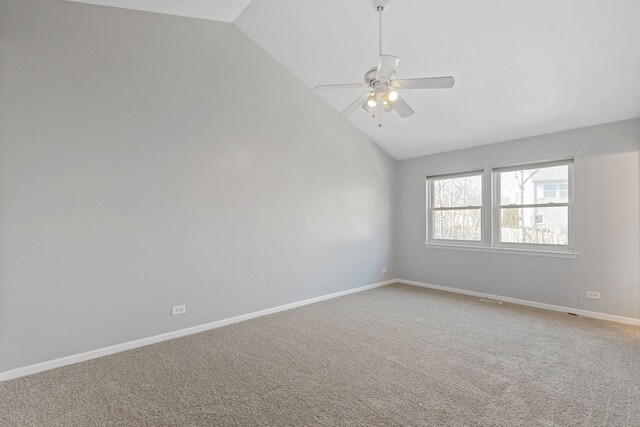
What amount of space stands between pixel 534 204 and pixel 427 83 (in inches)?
132

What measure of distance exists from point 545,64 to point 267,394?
4.14 m

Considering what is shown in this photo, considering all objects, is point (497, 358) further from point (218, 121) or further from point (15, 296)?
point (15, 296)

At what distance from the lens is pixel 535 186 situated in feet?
15.3

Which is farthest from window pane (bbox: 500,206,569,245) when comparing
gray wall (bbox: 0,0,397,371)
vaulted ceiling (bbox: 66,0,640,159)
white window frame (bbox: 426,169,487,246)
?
gray wall (bbox: 0,0,397,371)

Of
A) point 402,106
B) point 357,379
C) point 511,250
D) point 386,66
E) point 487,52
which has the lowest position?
point 357,379

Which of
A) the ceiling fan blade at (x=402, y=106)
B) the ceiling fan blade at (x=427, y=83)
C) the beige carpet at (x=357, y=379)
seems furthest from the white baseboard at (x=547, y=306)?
the ceiling fan blade at (x=427, y=83)

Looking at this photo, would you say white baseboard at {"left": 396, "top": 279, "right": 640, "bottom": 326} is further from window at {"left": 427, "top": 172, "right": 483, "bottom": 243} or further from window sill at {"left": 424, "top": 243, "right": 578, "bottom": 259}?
window at {"left": 427, "top": 172, "right": 483, "bottom": 243}

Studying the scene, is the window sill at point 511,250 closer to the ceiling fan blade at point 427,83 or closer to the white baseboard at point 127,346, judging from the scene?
the white baseboard at point 127,346

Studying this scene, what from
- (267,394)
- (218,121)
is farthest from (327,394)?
(218,121)

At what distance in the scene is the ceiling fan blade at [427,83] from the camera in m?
2.39

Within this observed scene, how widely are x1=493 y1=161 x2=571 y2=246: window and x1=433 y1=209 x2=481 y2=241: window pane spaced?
1.18 ft

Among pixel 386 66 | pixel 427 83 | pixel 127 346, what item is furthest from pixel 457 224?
pixel 127 346

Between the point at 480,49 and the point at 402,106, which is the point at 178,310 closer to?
the point at 402,106

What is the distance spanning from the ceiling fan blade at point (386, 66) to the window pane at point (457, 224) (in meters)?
3.71
